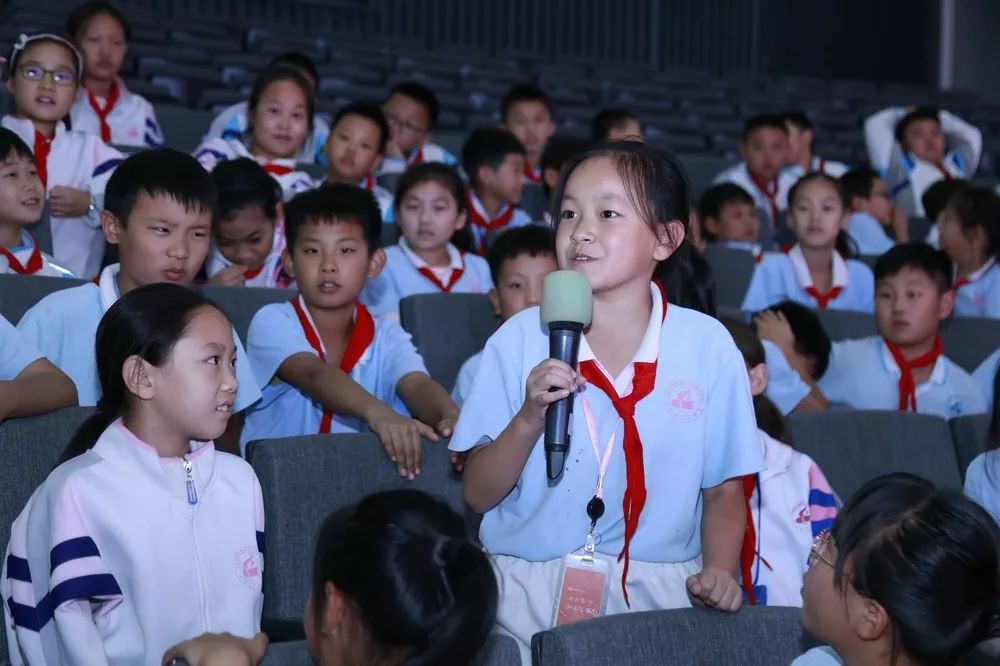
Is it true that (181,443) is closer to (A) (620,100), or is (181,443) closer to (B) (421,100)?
(B) (421,100)

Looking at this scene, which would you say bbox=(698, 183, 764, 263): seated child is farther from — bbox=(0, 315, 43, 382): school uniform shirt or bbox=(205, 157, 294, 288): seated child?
bbox=(0, 315, 43, 382): school uniform shirt

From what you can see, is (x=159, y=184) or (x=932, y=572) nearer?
(x=932, y=572)

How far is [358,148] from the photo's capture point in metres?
5.18

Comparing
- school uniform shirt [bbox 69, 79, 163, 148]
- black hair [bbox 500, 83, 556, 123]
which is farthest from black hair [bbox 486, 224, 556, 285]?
black hair [bbox 500, 83, 556, 123]

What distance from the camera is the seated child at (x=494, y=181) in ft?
18.2

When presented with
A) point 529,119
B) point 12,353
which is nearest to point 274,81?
point 529,119

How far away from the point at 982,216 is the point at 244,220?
3030 mm

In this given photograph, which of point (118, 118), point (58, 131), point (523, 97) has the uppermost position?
point (523, 97)

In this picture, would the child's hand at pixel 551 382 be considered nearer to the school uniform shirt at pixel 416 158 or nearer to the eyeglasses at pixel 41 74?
the eyeglasses at pixel 41 74

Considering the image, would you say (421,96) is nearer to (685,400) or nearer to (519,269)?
(519,269)

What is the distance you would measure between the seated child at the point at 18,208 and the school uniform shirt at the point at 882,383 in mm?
2377

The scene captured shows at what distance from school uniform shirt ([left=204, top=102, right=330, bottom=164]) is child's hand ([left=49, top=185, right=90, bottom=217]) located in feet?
3.75

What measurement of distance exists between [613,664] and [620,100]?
747 centimetres

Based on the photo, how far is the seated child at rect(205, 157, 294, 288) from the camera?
156 inches
